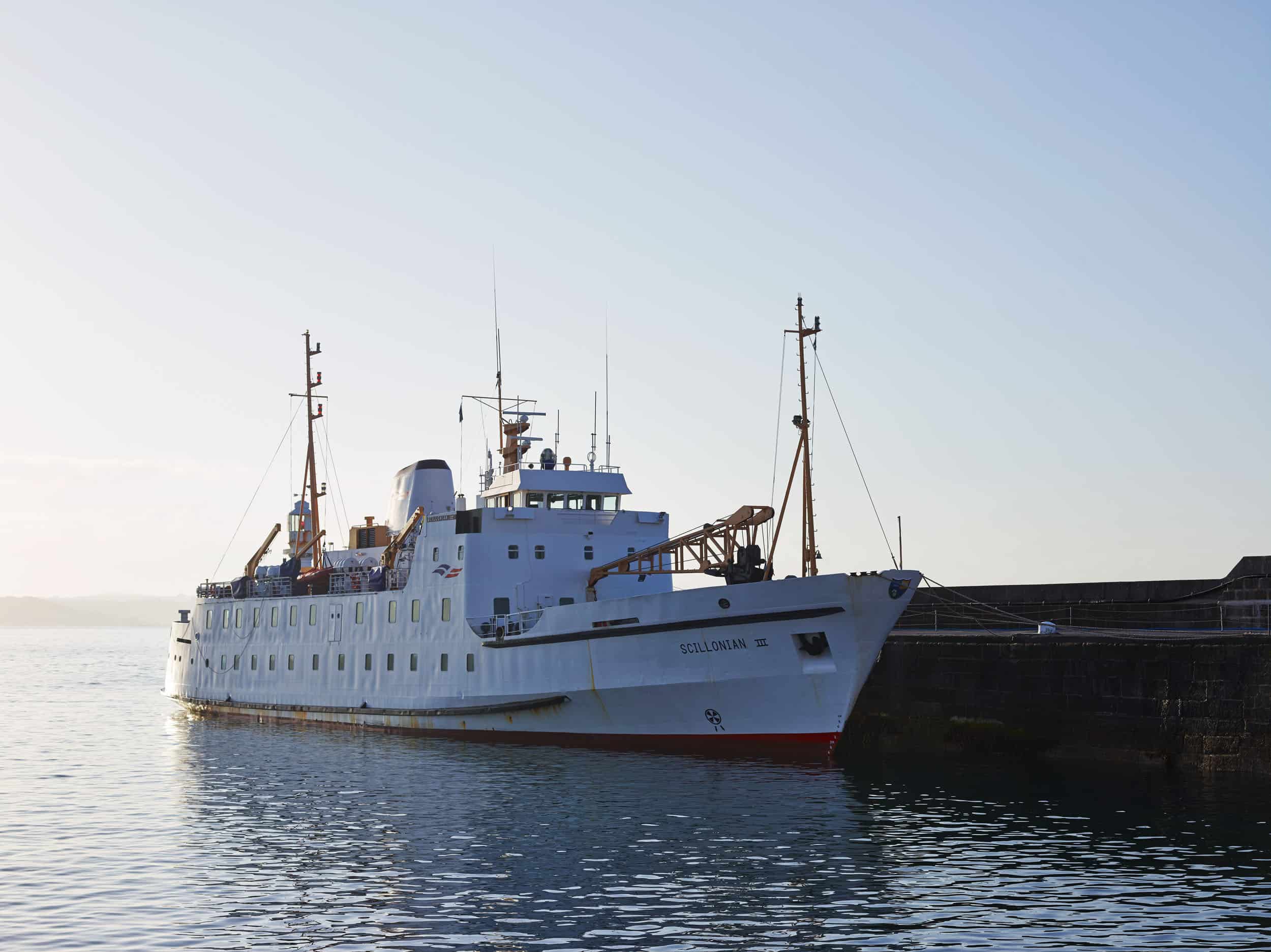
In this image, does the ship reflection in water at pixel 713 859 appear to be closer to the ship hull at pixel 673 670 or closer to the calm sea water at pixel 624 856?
the calm sea water at pixel 624 856

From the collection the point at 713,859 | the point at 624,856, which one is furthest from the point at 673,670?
the point at 713,859

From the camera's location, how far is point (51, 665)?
118375 millimetres

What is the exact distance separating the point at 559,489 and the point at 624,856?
19.2 metres

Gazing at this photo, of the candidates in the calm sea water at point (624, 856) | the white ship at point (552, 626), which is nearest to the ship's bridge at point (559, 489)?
the white ship at point (552, 626)

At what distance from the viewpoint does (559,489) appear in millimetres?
38438

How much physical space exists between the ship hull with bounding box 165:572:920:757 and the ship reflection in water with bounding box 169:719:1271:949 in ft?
4.94

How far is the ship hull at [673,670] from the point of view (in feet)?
98.0

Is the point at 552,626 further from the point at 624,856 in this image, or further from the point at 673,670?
the point at 624,856

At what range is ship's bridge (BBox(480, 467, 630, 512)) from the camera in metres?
38.2

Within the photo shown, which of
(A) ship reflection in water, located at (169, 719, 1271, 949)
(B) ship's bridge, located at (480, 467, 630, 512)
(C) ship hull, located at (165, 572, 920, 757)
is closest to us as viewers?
(A) ship reflection in water, located at (169, 719, 1271, 949)

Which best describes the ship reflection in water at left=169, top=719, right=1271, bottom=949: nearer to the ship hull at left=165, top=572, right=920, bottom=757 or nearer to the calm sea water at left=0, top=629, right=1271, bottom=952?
the calm sea water at left=0, top=629, right=1271, bottom=952

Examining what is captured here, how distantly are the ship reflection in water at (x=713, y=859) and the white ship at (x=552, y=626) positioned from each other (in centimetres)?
201

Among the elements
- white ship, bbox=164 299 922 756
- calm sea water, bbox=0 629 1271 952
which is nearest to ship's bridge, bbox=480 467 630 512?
white ship, bbox=164 299 922 756

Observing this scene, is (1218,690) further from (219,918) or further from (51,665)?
(51,665)
